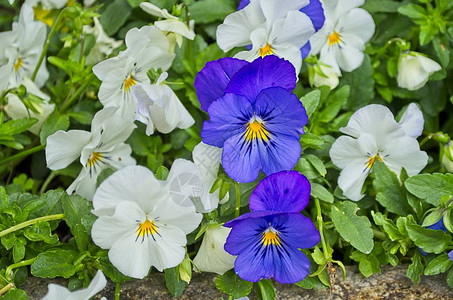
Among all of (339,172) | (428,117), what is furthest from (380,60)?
(339,172)

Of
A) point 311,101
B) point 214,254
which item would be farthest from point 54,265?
point 311,101

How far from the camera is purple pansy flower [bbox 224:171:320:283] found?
4.44 ft

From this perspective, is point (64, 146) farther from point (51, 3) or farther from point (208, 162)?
point (51, 3)

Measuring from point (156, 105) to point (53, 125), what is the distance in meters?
0.37

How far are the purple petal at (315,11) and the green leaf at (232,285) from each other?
1.91ft

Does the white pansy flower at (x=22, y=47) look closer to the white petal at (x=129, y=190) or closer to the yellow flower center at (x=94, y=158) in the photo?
the yellow flower center at (x=94, y=158)

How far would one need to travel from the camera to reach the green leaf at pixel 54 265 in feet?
4.72

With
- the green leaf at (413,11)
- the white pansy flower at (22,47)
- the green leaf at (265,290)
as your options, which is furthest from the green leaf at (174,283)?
the green leaf at (413,11)

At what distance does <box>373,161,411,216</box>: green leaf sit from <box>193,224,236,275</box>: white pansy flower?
360 mm

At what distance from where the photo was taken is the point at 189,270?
1428 mm

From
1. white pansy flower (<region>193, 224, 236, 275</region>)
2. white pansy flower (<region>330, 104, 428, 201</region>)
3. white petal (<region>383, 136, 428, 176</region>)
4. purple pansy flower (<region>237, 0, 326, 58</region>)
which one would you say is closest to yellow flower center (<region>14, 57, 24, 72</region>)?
purple pansy flower (<region>237, 0, 326, 58</region>)

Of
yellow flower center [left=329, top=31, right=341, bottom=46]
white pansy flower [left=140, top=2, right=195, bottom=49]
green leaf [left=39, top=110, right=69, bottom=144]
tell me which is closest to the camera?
white pansy flower [left=140, top=2, right=195, bottom=49]

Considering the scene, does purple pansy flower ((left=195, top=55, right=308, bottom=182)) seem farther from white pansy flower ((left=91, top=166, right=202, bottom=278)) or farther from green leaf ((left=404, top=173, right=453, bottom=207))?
green leaf ((left=404, top=173, right=453, bottom=207))

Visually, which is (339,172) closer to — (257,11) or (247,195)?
(247,195)
